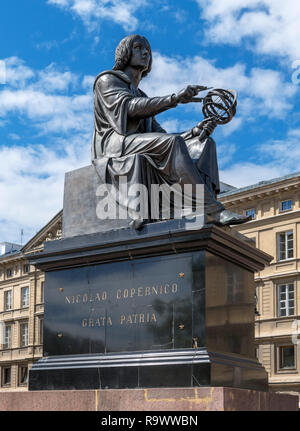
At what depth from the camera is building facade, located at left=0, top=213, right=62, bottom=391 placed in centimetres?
5653

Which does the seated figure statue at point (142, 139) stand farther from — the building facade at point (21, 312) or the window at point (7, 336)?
the window at point (7, 336)

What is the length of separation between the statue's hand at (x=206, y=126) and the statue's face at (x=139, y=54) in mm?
1332

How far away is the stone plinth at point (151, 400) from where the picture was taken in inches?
279

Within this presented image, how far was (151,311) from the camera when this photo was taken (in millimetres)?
8266

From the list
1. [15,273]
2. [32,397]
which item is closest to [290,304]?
[15,273]

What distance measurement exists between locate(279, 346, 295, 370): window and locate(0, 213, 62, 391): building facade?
2264 centimetres

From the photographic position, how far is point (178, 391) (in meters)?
7.24

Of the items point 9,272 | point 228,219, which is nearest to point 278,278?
point 9,272

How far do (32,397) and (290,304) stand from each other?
33026 mm

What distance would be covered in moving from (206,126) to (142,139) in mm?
1046

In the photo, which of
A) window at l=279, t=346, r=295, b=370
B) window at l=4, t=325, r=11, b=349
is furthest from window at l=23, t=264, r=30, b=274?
window at l=279, t=346, r=295, b=370

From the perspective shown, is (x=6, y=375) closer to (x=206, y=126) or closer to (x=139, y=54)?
(x=139, y=54)
